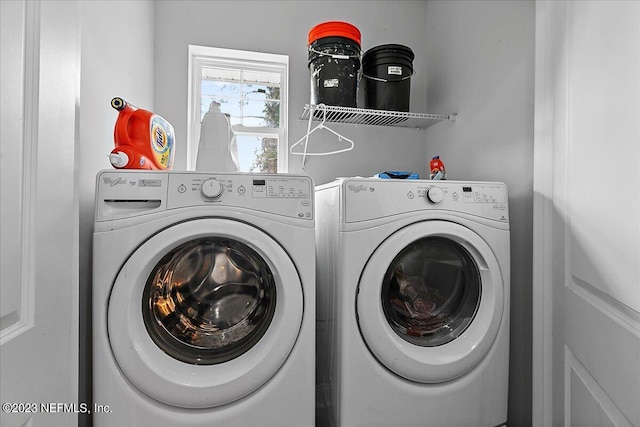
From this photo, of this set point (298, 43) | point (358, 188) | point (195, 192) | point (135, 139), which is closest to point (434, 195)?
point (358, 188)

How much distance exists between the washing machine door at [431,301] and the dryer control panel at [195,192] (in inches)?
13.0

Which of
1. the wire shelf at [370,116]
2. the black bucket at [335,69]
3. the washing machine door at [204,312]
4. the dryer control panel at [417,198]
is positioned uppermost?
the black bucket at [335,69]

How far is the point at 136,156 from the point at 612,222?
4.25ft

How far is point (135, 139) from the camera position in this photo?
116cm

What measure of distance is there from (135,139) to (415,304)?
3.72 ft

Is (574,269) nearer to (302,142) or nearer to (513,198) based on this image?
(513,198)

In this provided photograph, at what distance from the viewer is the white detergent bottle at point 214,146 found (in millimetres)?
1223

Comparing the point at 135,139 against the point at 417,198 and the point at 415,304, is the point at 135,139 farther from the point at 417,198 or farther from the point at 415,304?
the point at 415,304

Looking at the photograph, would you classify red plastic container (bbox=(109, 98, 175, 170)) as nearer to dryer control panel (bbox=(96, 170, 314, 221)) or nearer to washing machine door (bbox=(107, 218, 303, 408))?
dryer control panel (bbox=(96, 170, 314, 221))

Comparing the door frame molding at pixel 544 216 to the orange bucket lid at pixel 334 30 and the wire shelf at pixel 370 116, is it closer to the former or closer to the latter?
the wire shelf at pixel 370 116

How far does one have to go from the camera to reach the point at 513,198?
1394 mm

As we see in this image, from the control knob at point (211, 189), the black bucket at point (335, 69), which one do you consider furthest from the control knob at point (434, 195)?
the black bucket at point (335, 69)

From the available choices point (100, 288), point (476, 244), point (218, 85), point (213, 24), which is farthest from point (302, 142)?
point (100, 288)

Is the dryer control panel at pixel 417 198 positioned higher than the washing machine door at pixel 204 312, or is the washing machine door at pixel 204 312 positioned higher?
the dryer control panel at pixel 417 198
